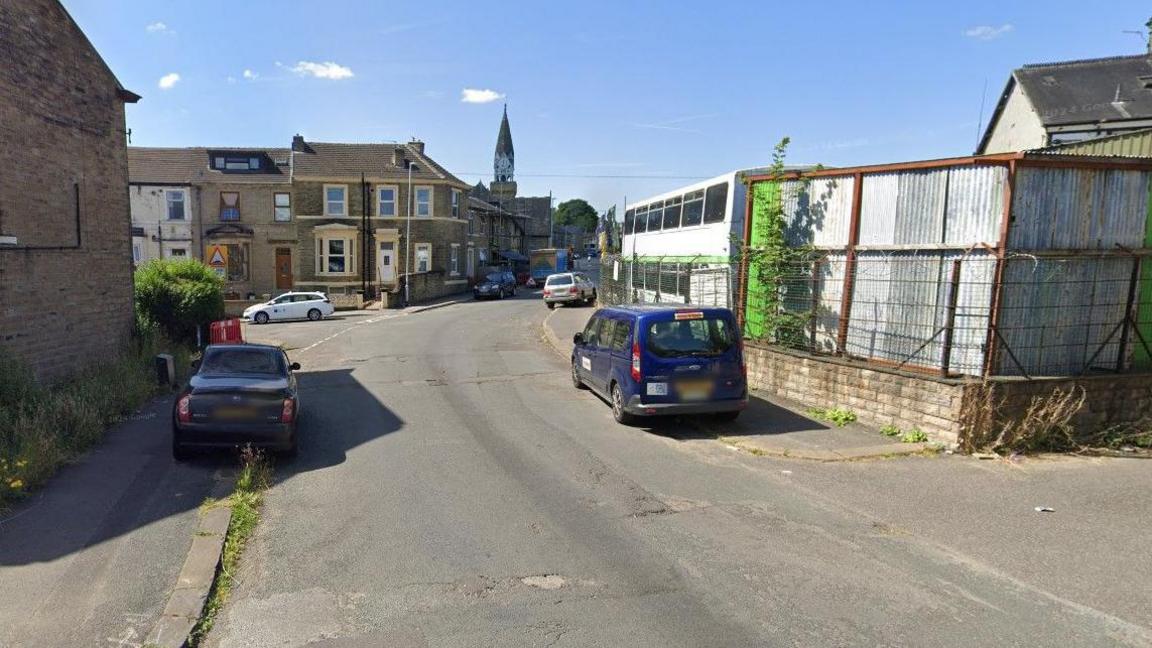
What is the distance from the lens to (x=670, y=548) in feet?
18.1

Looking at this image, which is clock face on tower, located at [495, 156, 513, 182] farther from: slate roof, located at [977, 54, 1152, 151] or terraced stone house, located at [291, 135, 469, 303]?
slate roof, located at [977, 54, 1152, 151]

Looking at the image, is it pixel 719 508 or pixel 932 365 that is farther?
pixel 932 365

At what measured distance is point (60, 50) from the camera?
13.0 metres

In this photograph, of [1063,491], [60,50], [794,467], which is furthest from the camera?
[60,50]

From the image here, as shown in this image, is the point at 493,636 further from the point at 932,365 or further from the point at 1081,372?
the point at 1081,372

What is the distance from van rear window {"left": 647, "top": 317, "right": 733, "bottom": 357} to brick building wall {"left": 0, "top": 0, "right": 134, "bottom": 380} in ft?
33.9

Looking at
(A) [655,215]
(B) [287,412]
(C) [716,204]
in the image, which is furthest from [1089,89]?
(B) [287,412]

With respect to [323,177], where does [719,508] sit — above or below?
below

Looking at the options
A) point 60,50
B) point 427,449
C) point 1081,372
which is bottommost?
point 427,449

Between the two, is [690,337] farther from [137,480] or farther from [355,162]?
[355,162]

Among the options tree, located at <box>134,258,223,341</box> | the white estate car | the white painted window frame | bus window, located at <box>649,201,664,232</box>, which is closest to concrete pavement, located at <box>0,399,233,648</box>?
tree, located at <box>134,258,223,341</box>

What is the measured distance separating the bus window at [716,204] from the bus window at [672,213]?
2.49 metres

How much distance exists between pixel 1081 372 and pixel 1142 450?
3.55 feet

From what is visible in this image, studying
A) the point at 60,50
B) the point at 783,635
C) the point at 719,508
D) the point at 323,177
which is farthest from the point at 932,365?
the point at 323,177
